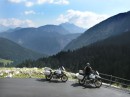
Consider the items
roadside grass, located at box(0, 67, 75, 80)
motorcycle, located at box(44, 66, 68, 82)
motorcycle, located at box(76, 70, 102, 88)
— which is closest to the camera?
motorcycle, located at box(76, 70, 102, 88)

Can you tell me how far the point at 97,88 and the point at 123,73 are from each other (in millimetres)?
157812

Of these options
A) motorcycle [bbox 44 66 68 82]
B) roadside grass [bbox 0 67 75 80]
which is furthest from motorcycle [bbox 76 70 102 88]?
roadside grass [bbox 0 67 75 80]

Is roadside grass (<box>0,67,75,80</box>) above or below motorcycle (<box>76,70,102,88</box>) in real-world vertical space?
above

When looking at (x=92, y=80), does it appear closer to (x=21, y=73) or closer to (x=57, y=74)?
(x=57, y=74)

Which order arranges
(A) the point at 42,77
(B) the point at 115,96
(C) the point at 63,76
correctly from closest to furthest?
(B) the point at 115,96, (C) the point at 63,76, (A) the point at 42,77

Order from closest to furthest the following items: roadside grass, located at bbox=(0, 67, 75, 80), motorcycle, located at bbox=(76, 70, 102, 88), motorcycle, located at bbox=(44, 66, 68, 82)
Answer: motorcycle, located at bbox=(76, 70, 102, 88), motorcycle, located at bbox=(44, 66, 68, 82), roadside grass, located at bbox=(0, 67, 75, 80)

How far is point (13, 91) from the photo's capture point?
27.1m

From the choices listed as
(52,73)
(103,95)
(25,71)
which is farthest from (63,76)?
(103,95)

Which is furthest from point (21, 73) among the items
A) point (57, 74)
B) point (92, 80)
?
point (92, 80)

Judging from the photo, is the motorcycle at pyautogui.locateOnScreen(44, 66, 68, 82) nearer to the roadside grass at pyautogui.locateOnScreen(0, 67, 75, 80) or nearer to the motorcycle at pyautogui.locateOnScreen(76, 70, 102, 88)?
the motorcycle at pyautogui.locateOnScreen(76, 70, 102, 88)

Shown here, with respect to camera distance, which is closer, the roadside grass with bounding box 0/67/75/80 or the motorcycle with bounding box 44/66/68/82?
the motorcycle with bounding box 44/66/68/82

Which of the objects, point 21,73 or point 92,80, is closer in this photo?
point 92,80

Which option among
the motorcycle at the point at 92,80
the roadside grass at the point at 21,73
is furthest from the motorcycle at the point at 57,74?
the roadside grass at the point at 21,73

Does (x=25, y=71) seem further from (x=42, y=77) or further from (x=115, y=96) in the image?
(x=115, y=96)
